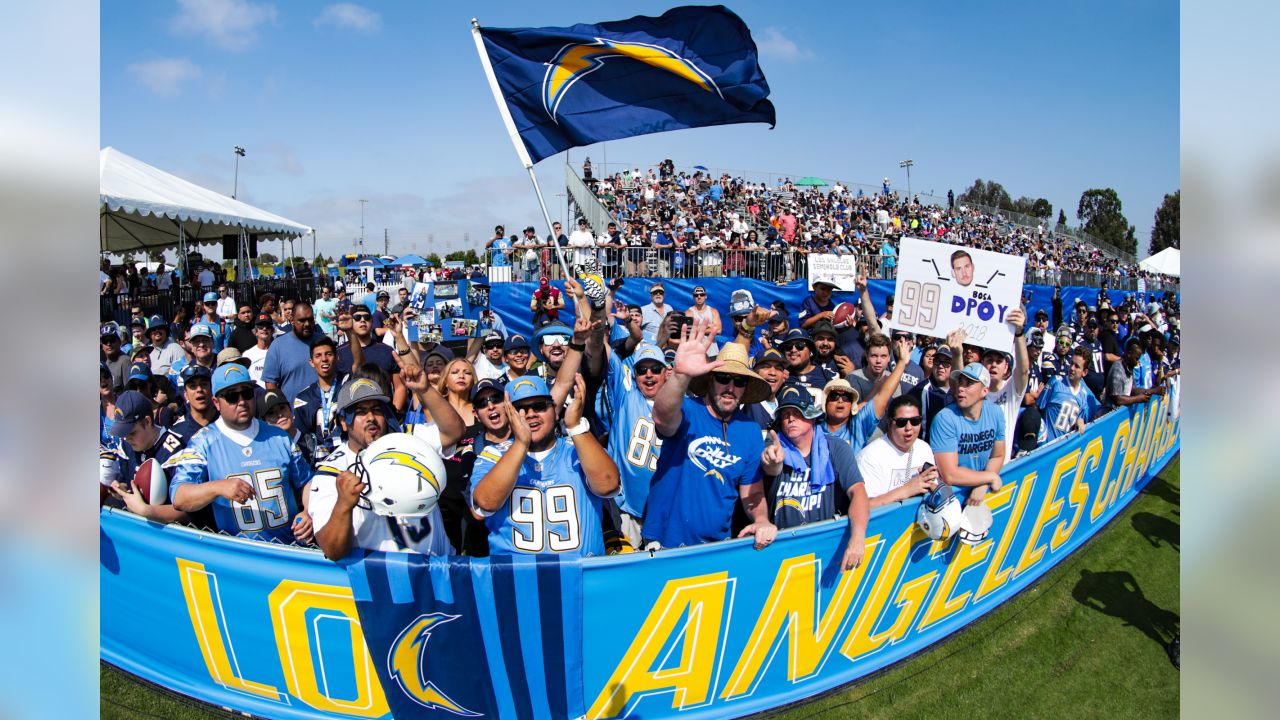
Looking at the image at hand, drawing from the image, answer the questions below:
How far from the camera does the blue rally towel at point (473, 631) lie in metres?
3.53

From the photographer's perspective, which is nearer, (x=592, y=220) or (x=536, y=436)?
(x=536, y=436)

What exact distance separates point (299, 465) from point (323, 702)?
55.3 inches

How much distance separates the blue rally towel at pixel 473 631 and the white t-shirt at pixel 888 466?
7.19 ft

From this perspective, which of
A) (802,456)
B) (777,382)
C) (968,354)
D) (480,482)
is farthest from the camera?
(968,354)

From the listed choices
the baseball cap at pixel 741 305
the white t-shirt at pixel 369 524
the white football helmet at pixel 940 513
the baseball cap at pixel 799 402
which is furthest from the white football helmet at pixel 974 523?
the white t-shirt at pixel 369 524

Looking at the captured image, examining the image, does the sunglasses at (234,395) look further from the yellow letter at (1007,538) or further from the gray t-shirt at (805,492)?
the yellow letter at (1007,538)

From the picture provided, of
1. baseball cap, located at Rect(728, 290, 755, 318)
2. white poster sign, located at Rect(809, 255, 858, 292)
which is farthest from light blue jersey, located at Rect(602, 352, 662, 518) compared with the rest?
white poster sign, located at Rect(809, 255, 858, 292)

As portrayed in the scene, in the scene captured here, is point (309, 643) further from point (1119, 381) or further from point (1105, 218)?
point (1105, 218)

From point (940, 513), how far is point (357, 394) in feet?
12.0

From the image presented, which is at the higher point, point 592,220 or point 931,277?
point 592,220

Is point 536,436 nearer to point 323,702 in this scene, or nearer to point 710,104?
point 323,702

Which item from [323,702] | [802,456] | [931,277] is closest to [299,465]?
[323,702]

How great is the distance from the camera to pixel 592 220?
22203 millimetres
